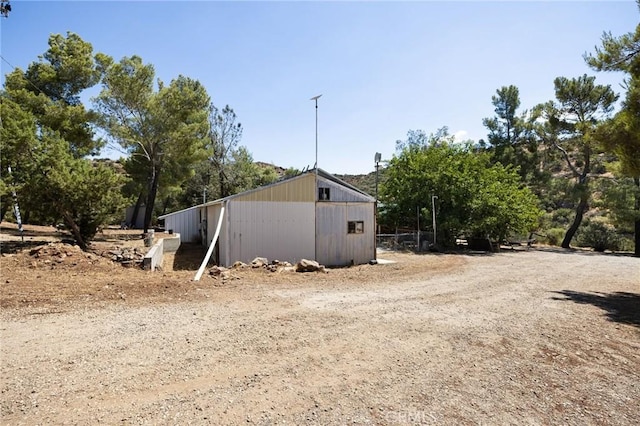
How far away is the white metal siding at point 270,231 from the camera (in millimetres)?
12727

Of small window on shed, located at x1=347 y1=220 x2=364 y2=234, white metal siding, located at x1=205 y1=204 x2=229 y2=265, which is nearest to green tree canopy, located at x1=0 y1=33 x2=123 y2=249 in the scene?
white metal siding, located at x1=205 y1=204 x2=229 y2=265

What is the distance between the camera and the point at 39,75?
17.8 meters

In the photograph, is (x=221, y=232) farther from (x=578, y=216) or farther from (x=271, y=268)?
(x=578, y=216)

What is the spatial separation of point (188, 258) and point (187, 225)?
7214mm

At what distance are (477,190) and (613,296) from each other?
1271cm

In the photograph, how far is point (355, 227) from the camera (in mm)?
14531

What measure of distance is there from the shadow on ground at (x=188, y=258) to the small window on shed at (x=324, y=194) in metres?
5.30

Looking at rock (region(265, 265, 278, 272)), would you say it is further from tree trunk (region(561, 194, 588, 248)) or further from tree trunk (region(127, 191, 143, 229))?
tree trunk (region(127, 191, 143, 229))

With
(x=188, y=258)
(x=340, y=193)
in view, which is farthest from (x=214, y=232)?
(x=340, y=193)

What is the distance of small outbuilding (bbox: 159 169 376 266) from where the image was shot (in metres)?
12.8

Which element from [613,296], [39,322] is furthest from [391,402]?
[613,296]

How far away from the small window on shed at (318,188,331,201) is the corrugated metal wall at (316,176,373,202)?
113 millimetres

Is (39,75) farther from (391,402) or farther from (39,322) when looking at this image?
(391,402)

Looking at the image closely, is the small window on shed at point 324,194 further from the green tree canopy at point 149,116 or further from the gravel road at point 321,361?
the green tree canopy at point 149,116
